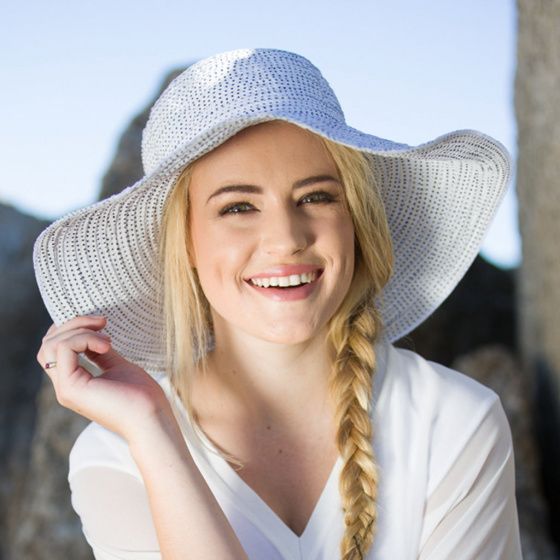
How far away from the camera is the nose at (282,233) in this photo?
5.81ft

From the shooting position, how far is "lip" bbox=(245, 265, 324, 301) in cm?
183

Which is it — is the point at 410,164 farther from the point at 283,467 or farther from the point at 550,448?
the point at 550,448

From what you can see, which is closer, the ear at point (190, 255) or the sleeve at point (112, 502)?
the sleeve at point (112, 502)

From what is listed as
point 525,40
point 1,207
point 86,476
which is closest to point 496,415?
point 86,476

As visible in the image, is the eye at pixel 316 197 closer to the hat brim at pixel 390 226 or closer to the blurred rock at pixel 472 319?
the hat brim at pixel 390 226

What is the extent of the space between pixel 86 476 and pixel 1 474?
11.0ft

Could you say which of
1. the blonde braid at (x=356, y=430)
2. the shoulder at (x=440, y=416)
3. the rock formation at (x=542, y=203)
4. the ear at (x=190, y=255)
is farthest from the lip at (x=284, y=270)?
the rock formation at (x=542, y=203)

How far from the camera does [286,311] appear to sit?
1865 mm

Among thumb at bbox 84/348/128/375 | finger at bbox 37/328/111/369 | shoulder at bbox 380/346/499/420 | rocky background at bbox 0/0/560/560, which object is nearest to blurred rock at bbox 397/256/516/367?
rocky background at bbox 0/0/560/560

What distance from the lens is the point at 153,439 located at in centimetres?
170

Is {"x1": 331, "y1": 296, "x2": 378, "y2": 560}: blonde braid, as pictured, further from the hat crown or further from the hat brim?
the hat crown

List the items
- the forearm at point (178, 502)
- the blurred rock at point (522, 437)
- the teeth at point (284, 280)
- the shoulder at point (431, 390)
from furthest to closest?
the blurred rock at point (522, 437) < the shoulder at point (431, 390) < the teeth at point (284, 280) < the forearm at point (178, 502)

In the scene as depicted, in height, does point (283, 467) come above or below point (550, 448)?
above

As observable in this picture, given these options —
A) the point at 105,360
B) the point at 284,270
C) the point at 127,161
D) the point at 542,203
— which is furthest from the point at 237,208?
the point at 127,161
